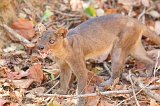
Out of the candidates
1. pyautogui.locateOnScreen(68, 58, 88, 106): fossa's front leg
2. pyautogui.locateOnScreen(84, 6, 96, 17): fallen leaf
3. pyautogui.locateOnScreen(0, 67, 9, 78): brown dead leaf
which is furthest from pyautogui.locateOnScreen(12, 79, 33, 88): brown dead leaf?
pyautogui.locateOnScreen(84, 6, 96, 17): fallen leaf

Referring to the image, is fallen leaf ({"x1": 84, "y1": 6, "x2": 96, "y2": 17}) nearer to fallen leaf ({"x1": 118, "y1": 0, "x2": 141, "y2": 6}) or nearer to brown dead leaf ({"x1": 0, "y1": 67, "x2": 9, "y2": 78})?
fallen leaf ({"x1": 118, "y1": 0, "x2": 141, "y2": 6})

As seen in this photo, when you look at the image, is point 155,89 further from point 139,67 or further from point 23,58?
point 23,58

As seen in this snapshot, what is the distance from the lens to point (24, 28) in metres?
6.98

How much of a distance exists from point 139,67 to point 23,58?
5.74 feet

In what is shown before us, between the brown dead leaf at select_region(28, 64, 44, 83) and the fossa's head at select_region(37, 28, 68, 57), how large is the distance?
562 mm

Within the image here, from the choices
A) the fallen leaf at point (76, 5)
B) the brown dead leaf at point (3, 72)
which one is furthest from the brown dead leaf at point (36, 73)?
the fallen leaf at point (76, 5)

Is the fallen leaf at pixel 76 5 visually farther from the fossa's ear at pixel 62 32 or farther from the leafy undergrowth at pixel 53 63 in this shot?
the fossa's ear at pixel 62 32

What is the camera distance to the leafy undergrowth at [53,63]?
5488 mm

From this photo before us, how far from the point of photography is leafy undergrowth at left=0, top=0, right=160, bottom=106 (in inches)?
216

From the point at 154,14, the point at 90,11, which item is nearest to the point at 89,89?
the point at 90,11

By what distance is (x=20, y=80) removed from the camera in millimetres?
5840

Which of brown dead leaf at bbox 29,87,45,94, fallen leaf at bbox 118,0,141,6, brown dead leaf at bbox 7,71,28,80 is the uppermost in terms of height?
fallen leaf at bbox 118,0,141,6

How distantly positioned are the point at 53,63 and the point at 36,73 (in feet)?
2.01

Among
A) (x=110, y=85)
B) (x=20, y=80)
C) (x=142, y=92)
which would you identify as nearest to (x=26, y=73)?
(x=20, y=80)
